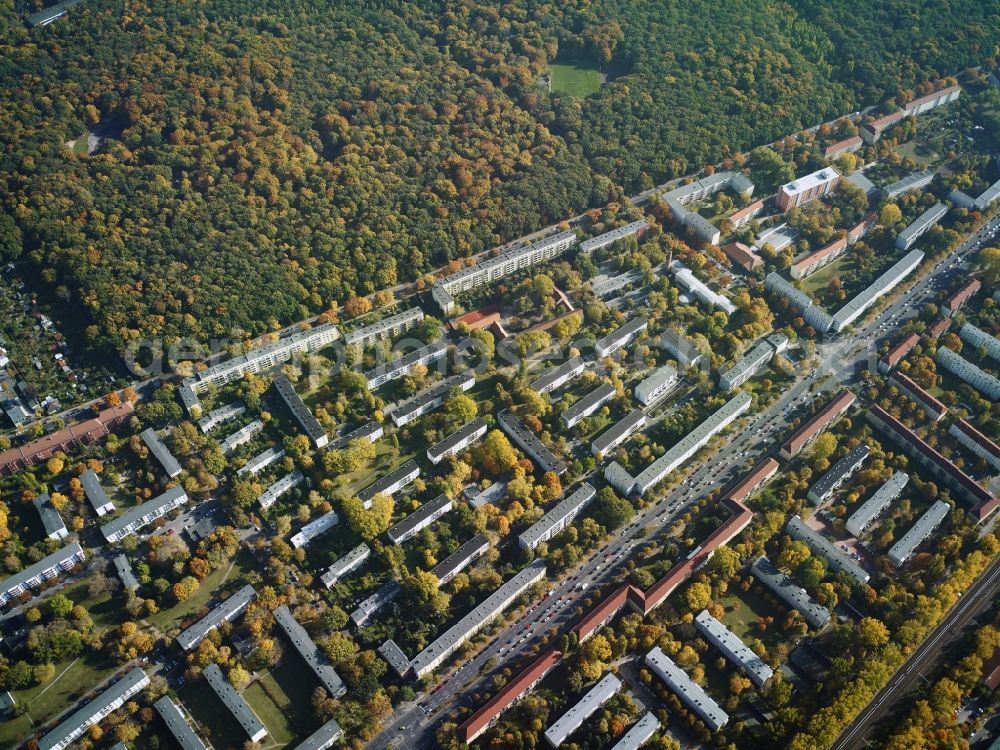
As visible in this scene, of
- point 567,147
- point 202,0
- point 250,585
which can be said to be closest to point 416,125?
point 567,147

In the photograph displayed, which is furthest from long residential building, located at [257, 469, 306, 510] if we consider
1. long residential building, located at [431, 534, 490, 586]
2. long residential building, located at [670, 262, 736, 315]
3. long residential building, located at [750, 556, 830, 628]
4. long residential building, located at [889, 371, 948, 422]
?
long residential building, located at [889, 371, 948, 422]

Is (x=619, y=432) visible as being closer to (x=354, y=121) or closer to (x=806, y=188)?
(x=806, y=188)

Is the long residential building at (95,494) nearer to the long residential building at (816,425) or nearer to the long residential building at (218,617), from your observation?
the long residential building at (218,617)

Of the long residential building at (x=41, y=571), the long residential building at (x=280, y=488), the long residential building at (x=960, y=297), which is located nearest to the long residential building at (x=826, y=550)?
the long residential building at (x=960, y=297)

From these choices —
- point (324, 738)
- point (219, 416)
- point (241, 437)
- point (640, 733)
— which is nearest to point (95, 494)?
point (219, 416)

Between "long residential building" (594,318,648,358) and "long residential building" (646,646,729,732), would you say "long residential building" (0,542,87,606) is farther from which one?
Answer: "long residential building" (594,318,648,358)

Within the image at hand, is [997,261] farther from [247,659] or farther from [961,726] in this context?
[247,659]
